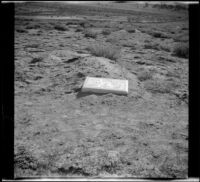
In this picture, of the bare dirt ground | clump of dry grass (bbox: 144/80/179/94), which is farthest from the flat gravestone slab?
clump of dry grass (bbox: 144/80/179/94)

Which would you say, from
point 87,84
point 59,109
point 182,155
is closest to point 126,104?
point 87,84

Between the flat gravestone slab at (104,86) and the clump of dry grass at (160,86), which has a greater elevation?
the flat gravestone slab at (104,86)

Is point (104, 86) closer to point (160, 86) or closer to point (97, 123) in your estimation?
point (97, 123)

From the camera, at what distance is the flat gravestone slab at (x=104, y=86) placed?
445 centimetres

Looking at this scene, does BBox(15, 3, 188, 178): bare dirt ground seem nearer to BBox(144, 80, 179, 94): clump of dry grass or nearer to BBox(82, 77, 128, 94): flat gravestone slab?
BBox(144, 80, 179, 94): clump of dry grass

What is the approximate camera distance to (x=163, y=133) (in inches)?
133

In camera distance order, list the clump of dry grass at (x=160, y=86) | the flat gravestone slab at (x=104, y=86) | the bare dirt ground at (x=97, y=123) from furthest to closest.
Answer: the clump of dry grass at (x=160, y=86)
the flat gravestone slab at (x=104, y=86)
the bare dirt ground at (x=97, y=123)

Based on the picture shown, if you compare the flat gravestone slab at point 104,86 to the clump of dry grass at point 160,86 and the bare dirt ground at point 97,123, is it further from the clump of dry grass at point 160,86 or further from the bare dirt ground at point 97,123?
the clump of dry grass at point 160,86

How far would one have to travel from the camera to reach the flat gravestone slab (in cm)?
445

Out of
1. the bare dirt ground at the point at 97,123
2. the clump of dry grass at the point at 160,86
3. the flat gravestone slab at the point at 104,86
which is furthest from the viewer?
the clump of dry grass at the point at 160,86

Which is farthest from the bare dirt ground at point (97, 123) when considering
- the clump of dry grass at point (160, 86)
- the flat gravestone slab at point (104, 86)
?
the flat gravestone slab at point (104, 86)

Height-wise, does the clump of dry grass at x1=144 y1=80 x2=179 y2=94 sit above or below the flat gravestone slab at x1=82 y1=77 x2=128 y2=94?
below

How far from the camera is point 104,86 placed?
4539 millimetres

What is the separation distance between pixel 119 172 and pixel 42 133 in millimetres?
1208
